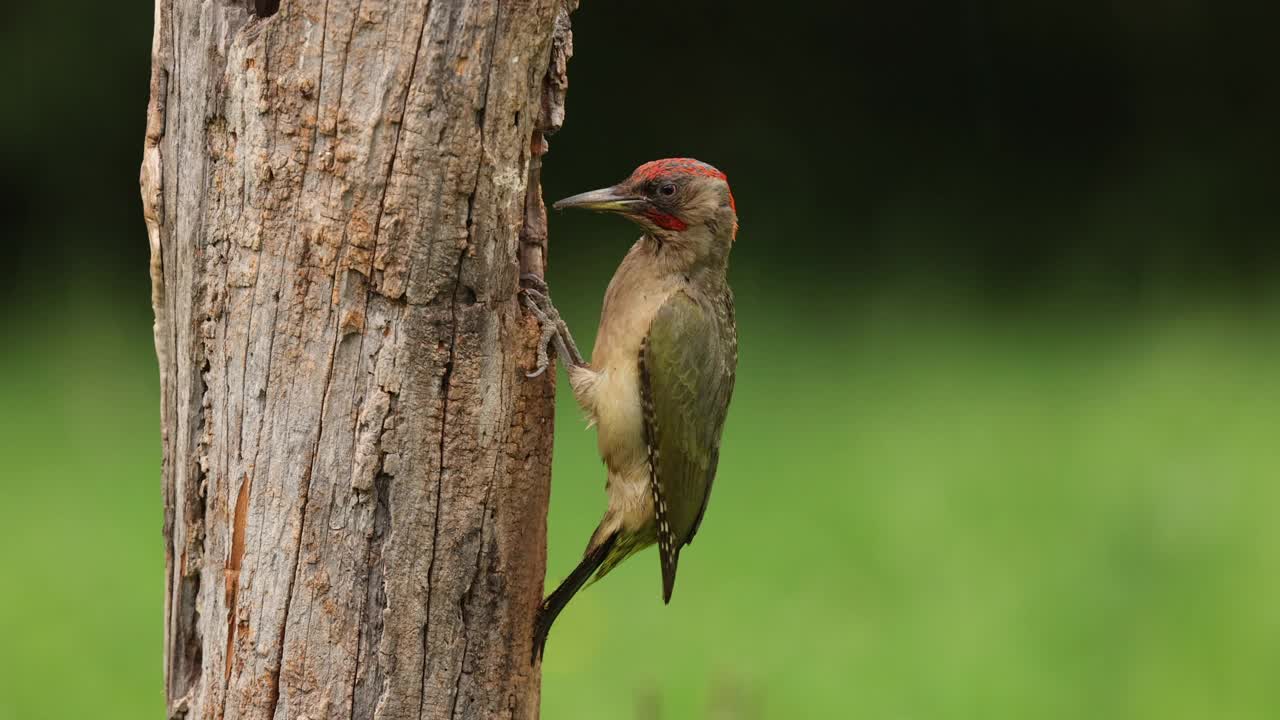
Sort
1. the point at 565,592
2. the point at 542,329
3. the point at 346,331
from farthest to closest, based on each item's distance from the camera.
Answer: the point at 565,592 < the point at 542,329 < the point at 346,331

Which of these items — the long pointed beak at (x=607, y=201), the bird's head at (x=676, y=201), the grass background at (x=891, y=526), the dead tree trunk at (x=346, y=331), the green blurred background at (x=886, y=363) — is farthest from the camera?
the green blurred background at (x=886, y=363)

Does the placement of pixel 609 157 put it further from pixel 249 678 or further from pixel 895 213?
pixel 249 678

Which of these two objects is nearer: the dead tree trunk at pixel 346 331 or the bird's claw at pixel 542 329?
the dead tree trunk at pixel 346 331

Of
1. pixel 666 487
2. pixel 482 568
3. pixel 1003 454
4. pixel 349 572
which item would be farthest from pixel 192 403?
pixel 1003 454

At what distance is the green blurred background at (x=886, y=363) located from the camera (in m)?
5.57

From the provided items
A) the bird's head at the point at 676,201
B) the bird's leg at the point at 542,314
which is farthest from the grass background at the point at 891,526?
the bird's leg at the point at 542,314

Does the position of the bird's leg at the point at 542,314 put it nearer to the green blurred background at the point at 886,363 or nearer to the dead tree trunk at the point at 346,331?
the dead tree trunk at the point at 346,331

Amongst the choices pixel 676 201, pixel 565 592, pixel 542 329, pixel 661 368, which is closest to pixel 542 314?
pixel 542 329

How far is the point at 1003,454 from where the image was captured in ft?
23.1

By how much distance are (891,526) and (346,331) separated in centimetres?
405

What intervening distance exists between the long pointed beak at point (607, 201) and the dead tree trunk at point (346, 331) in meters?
0.80

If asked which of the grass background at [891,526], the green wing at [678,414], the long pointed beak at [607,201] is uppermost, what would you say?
the long pointed beak at [607,201]

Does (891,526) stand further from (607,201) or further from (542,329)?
(542,329)

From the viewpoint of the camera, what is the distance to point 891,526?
6297mm
